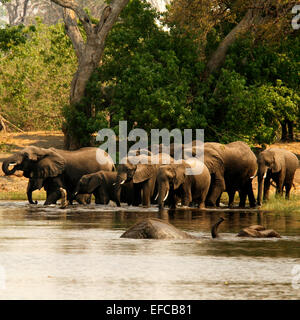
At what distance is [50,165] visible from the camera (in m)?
28.9

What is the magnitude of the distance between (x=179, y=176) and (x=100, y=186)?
3.17 metres

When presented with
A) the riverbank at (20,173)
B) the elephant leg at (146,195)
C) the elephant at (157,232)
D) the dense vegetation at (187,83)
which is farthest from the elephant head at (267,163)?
the elephant at (157,232)

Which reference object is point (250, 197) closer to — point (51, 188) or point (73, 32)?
point (51, 188)

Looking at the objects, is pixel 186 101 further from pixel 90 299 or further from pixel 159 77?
pixel 90 299

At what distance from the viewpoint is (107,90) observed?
36844mm

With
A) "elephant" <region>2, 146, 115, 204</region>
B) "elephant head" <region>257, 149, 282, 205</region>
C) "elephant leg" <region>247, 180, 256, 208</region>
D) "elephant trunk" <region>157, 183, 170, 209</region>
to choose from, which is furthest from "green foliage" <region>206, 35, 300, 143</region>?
"elephant trunk" <region>157, 183, 170, 209</region>

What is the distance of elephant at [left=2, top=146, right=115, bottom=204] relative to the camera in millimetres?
28969

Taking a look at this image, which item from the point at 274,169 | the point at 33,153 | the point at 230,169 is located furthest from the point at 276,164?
the point at 33,153

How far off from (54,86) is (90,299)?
154ft

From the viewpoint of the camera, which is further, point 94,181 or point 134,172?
point 94,181

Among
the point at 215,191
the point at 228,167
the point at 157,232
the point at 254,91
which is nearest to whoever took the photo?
the point at 157,232

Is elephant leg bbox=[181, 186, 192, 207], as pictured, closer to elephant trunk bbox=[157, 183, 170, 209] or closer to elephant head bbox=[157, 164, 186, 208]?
elephant head bbox=[157, 164, 186, 208]

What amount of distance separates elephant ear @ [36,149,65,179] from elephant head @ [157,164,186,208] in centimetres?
430

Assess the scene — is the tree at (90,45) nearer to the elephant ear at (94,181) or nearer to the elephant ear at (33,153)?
the elephant ear at (33,153)
